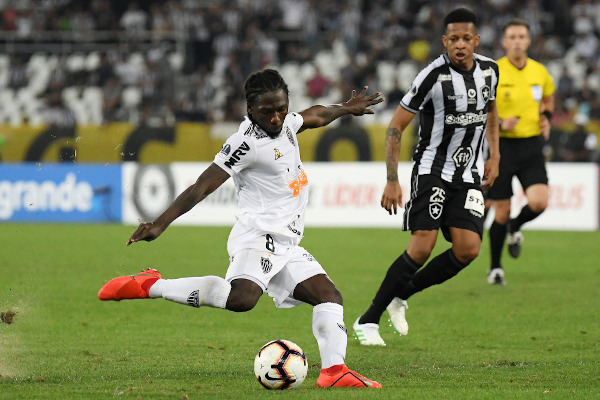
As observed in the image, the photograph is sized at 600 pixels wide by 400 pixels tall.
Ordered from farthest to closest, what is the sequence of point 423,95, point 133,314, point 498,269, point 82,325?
point 498,269 → point 133,314 → point 82,325 → point 423,95

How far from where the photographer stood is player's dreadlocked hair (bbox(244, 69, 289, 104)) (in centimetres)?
545

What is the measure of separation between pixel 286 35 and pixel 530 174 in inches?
578

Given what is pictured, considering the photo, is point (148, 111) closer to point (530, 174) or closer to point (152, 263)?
point (152, 263)

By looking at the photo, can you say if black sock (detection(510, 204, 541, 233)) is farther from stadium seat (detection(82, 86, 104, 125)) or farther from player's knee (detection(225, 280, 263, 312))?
stadium seat (detection(82, 86, 104, 125))

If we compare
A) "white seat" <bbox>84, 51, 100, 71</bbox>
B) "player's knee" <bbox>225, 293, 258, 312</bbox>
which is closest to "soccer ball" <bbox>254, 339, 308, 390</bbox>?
"player's knee" <bbox>225, 293, 258, 312</bbox>

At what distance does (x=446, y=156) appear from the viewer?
7207 mm

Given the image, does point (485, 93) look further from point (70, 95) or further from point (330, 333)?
point (70, 95)

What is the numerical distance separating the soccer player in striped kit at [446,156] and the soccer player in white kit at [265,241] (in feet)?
5.00

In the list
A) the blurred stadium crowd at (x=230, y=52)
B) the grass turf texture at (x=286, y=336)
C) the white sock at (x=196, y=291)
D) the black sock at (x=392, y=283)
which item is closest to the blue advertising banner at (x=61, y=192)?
the blurred stadium crowd at (x=230, y=52)

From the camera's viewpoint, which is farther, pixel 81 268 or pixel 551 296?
pixel 81 268

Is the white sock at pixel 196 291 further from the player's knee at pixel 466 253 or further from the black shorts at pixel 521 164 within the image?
the black shorts at pixel 521 164

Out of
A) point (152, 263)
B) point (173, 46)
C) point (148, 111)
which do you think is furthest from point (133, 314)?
point (173, 46)

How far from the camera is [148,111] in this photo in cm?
2205

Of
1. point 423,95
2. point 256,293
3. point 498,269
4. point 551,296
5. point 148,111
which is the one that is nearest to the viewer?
point 256,293
